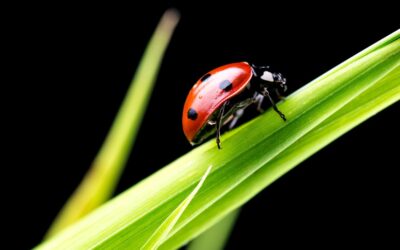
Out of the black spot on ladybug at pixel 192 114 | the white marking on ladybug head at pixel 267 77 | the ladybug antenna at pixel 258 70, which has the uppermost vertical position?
the black spot on ladybug at pixel 192 114

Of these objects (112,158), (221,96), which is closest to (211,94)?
(221,96)

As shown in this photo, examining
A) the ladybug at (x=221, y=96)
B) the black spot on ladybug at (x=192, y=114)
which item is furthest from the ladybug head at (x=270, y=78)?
the black spot on ladybug at (x=192, y=114)

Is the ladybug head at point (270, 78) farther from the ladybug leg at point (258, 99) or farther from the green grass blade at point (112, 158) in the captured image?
the green grass blade at point (112, 158)

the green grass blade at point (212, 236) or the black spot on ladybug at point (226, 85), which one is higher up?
the black spot on ladybug at point (226, 85)

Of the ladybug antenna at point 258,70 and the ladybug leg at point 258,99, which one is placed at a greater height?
the ladybug antenna at point 258,70

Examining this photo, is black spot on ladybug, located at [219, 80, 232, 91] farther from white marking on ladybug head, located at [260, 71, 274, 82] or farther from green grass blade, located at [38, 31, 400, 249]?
green grass blade, located at [38, 31, 400, 249]

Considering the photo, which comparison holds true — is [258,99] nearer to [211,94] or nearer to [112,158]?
[211,94]

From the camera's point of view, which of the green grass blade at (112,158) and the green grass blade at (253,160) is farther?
the green grass blade at (112,158)

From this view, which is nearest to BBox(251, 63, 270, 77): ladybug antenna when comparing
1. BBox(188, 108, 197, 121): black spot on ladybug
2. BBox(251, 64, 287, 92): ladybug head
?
BBox(251, 64, 287, 92): ladybug head

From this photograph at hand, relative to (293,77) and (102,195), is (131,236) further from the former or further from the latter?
(293,77)

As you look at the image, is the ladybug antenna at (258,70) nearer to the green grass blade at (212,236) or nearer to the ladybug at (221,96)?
the ladybug at (221,96)
